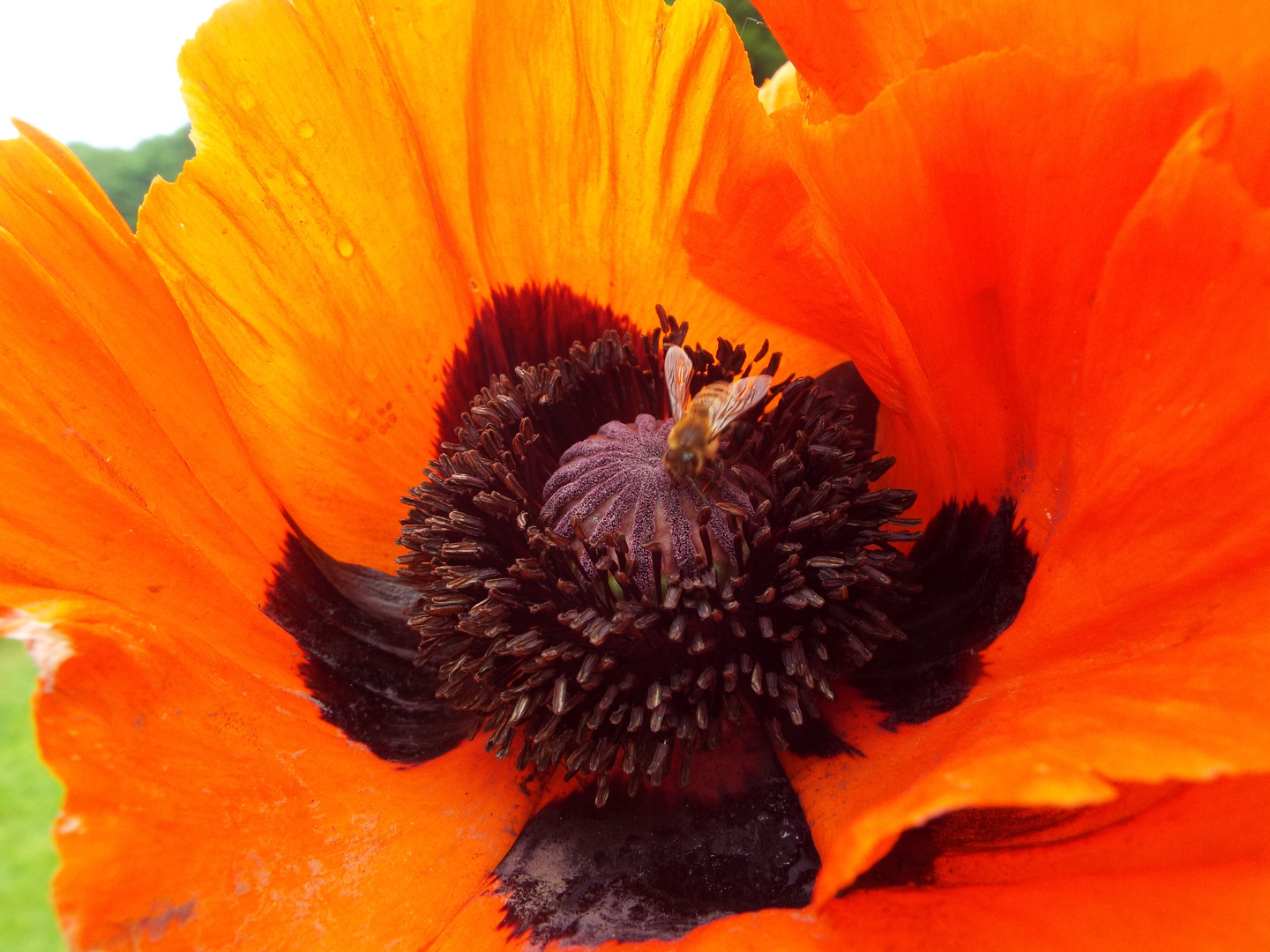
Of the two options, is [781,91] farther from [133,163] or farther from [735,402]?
[133,163]

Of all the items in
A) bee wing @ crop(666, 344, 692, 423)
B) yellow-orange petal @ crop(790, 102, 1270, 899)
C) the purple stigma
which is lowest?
yellow-orange petal @ crop(790, 102, 1270, 899)

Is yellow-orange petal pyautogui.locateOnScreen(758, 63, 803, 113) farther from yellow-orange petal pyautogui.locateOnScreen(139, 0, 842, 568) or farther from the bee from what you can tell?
the bee

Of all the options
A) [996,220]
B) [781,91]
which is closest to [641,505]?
[996,220]

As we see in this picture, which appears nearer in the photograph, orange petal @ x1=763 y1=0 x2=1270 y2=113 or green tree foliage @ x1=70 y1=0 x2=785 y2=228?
orange petal @ x1=763 y1=0 x2=1270 y2=113

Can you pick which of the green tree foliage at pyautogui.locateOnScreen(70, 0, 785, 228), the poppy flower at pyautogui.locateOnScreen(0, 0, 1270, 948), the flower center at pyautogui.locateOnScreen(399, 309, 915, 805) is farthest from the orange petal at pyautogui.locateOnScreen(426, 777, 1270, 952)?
the green tree foliage at pyautogui.locateOnScreen(70, 0, 785, 228)

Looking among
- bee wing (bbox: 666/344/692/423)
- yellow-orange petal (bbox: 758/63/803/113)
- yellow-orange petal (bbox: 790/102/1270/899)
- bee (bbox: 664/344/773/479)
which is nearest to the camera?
yellow-orange petal (bbox: 790/102/1270/899)

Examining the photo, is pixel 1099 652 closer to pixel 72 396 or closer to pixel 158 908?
pixel 158 908
